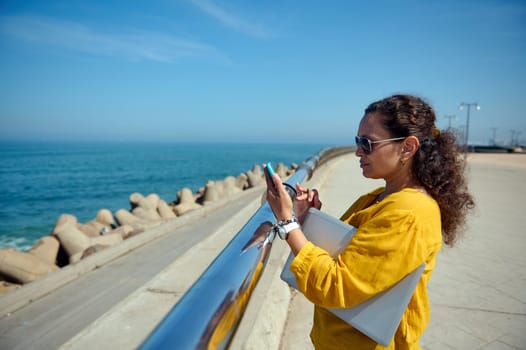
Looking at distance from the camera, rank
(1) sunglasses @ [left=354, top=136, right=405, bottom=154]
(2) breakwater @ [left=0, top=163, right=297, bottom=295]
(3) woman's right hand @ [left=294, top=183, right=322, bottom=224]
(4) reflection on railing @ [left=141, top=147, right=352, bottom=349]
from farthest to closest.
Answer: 1. (2) breakwater @ [left=0, top=163, right=297, bottom=295]
2. (3) woman's right hand @ [left=294, top=183, right=322, bottom=224]
3. (1) sunglasses @ [left=354, top=136, right=405, bottom=154]
4. (4) reflection on railing @ [left=141, top=147, right=352, bottom=349]

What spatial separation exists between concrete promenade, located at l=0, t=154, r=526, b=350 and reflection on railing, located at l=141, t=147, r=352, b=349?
110cm

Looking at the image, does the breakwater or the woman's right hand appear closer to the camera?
the woman's right hand

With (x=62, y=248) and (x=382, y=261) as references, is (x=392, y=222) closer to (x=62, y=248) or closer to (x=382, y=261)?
(x=382, y=261)

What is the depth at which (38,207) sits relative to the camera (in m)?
26.8

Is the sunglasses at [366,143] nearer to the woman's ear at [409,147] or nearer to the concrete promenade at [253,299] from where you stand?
the woman's ear at [409,147]

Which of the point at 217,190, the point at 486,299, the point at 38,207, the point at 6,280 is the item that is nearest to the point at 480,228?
the point at 486,299

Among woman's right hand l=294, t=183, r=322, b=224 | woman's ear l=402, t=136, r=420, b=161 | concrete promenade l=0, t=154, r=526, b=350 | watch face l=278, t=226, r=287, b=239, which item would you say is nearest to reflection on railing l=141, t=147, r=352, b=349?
watch face l=278, t=226, r=287, b=239

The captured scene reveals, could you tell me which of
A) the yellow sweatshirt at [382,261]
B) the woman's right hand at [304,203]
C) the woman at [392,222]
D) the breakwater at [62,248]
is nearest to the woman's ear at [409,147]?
the woman at [392,222]

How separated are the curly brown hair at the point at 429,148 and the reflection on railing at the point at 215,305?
78cm

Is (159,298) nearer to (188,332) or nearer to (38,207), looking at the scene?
(188,332)

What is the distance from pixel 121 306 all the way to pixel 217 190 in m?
13.1

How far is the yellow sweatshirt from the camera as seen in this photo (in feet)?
3.81

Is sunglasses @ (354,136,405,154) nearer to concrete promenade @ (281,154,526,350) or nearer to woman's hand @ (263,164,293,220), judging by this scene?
woman's hand @ (263,164,293,220)

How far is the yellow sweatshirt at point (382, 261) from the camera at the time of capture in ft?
3.81
